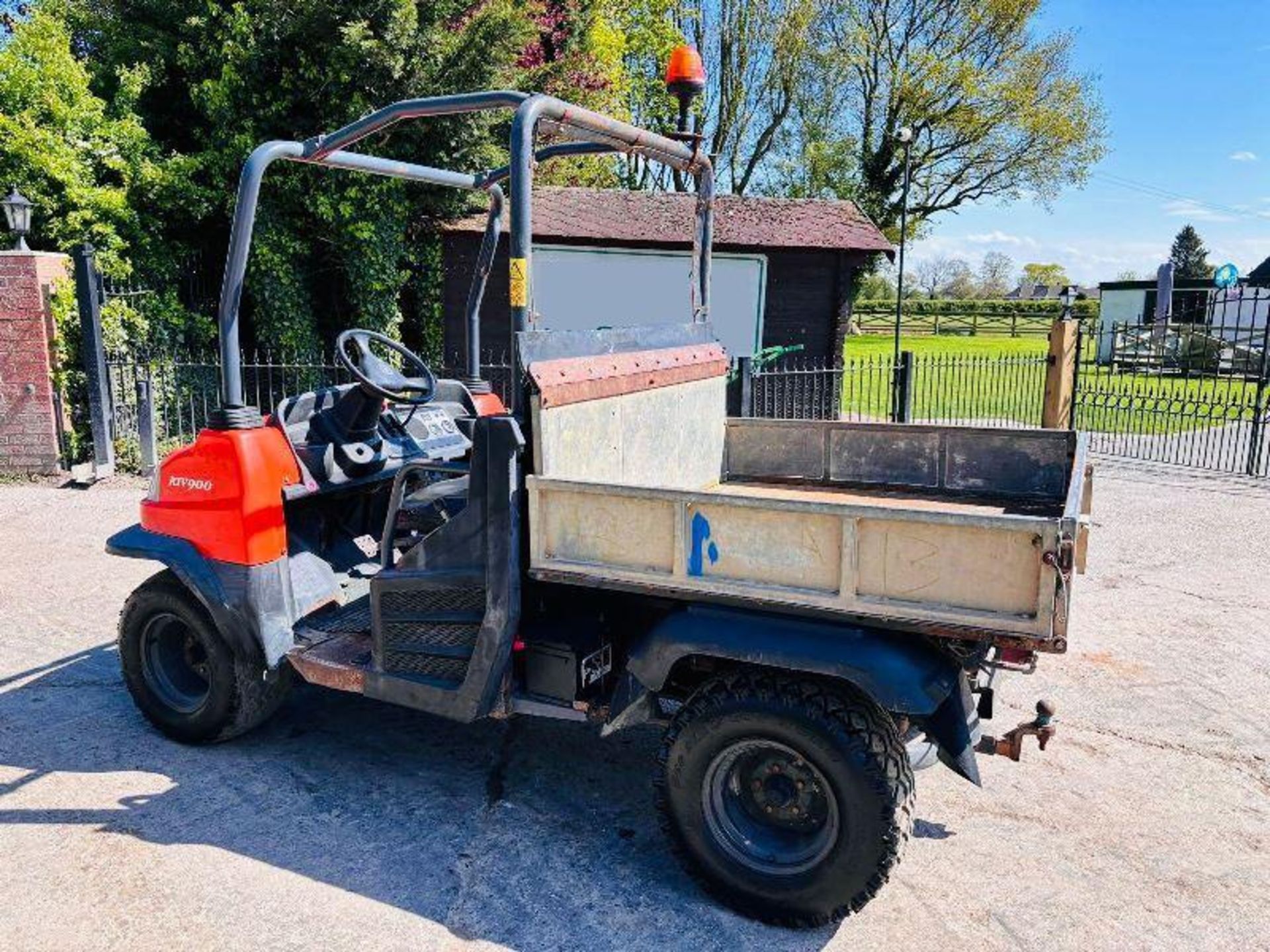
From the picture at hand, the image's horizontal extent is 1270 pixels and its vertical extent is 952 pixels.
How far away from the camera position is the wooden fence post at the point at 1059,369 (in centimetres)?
1029

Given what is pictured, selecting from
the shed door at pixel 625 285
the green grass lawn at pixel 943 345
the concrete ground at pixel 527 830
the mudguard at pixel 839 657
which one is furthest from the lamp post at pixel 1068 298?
the green grass lawn at pixel 943 345

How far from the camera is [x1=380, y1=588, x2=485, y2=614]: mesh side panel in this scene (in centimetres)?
352

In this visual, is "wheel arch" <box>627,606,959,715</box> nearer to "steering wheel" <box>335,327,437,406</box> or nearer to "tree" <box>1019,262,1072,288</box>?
"steering wheel" <box>335,327,437,406</box>

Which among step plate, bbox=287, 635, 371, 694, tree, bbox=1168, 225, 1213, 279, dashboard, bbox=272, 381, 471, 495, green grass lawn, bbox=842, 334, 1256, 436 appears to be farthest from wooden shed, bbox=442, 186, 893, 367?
tree, bbox=1168, 225, 1213, 279

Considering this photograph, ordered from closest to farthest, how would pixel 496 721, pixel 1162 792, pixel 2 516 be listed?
pixel 1162 792 → pixel 496 721 → pixel 2 516

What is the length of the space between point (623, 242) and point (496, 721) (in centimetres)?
992

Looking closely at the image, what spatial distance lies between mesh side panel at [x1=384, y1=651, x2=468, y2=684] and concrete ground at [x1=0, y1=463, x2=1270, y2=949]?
0.55 metres

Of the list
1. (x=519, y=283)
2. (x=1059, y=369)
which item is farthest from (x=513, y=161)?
(x=1059, y=369)

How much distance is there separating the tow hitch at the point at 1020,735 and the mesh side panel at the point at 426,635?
6.21 feet

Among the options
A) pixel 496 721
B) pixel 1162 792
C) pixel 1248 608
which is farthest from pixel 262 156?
pixel 1248 608

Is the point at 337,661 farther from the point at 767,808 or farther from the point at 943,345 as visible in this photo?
the point at 943,345

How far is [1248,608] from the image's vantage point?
6.14 meters

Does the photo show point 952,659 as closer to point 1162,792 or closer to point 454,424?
point 1162,792

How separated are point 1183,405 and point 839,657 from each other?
1158 centimetres
